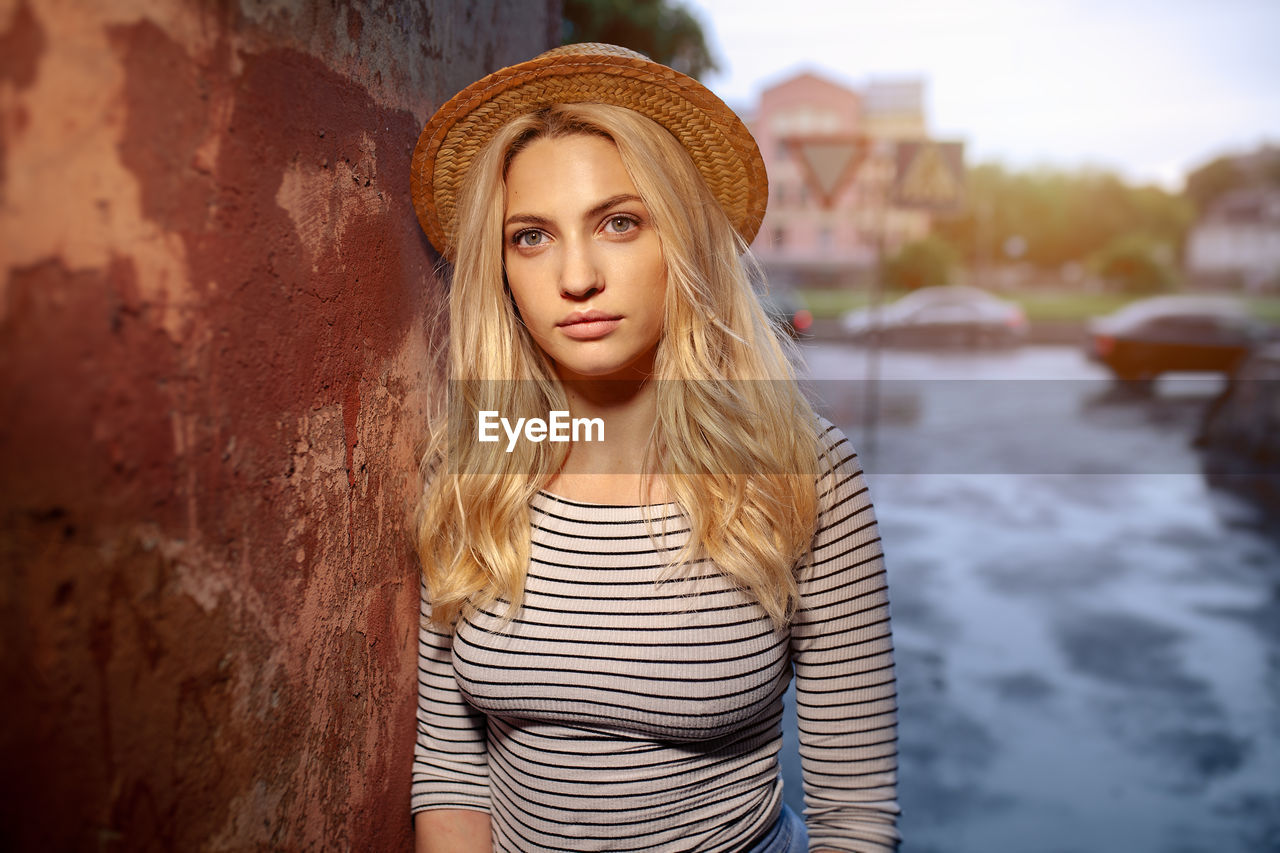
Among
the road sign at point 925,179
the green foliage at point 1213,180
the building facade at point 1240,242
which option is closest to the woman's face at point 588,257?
the road sign at point 925,179

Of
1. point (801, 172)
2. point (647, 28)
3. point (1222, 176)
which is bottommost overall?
point (647, 28)

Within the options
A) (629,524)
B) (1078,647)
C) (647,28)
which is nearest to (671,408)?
(629,524)

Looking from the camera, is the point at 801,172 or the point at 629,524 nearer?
the point at 629,524

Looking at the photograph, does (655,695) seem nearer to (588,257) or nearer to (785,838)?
(785,838)

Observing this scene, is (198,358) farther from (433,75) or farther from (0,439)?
(433,75)

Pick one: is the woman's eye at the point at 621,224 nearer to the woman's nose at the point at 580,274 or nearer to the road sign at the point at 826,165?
the woman's nose at the point at 580,274

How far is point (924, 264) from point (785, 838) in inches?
1224

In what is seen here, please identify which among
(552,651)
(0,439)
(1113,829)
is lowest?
(1113,829)

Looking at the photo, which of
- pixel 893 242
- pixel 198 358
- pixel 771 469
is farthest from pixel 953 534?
pixel 893 242

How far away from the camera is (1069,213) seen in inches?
2110

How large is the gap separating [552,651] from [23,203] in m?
0.97

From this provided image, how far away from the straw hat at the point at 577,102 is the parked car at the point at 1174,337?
14280 millimetres

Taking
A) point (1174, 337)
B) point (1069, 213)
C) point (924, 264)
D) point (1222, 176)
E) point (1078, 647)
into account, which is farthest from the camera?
point (1069, 213)

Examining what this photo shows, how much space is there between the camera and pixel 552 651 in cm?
140
